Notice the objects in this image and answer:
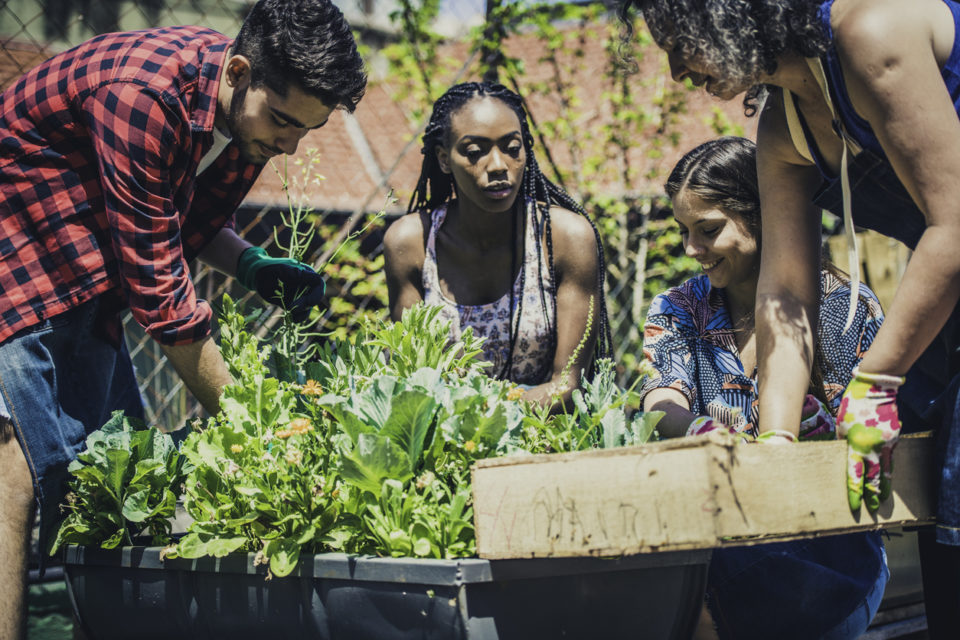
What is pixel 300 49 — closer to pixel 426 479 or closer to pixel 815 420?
pixel 426 479

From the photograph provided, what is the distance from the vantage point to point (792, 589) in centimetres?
154

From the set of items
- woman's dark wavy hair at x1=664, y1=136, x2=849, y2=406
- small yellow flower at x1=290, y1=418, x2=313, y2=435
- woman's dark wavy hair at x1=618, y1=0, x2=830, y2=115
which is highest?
woman's dark wavy hair at x1=618, y1=0, x2=830, y2=115

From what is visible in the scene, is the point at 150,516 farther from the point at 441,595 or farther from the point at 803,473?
the point at 803,473

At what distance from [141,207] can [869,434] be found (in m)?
1.32

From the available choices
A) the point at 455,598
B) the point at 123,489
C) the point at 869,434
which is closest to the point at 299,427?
the point at 455,598

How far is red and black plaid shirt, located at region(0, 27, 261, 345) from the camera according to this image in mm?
1612

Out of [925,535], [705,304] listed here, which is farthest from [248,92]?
[925,535]

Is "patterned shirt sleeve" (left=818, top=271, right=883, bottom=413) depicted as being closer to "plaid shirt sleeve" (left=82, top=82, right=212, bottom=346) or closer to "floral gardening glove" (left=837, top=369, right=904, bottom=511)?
"floral gardening glove" (left=837, top=369, right=904, bottom=511)

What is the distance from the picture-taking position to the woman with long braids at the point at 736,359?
5.13 ft

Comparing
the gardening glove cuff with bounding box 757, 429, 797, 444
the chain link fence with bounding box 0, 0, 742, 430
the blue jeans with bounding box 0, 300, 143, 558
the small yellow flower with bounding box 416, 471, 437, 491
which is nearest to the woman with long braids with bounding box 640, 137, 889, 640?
the gardening glove cuff with bounding box 757, 429, 797, 444

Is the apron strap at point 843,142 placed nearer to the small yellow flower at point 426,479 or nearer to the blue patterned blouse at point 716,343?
the blue patterned blouse at point 716,343

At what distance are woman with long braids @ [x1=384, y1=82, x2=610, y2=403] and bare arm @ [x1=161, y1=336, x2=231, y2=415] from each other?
0.86 m

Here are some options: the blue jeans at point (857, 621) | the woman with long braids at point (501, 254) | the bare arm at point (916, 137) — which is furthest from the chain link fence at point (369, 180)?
the bare arm at point (916, 137)

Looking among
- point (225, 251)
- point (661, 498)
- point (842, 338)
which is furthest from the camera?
point (225, 251)
